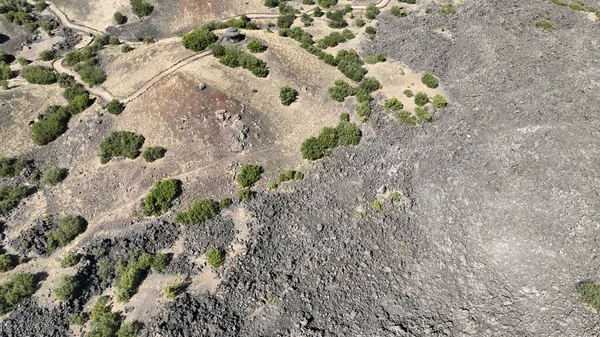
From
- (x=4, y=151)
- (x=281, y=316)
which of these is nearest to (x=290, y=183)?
(x=281, y=316)

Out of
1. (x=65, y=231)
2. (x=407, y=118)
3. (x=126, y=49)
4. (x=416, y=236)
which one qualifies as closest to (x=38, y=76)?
(x=126, y=49)

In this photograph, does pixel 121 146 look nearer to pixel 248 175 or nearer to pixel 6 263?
pixel 248 175

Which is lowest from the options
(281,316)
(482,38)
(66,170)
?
(281,316)

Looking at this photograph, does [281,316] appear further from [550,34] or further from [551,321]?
[550,34]

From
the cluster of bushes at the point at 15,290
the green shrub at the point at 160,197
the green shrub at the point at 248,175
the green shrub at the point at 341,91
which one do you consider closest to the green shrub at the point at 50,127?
the green shrub at the point at 160,197

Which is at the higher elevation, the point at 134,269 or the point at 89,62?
the point at 89,62

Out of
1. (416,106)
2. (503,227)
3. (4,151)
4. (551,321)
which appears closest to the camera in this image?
(551,321)

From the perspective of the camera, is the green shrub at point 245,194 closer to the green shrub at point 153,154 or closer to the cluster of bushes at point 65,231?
the green shrub at point 153,154
